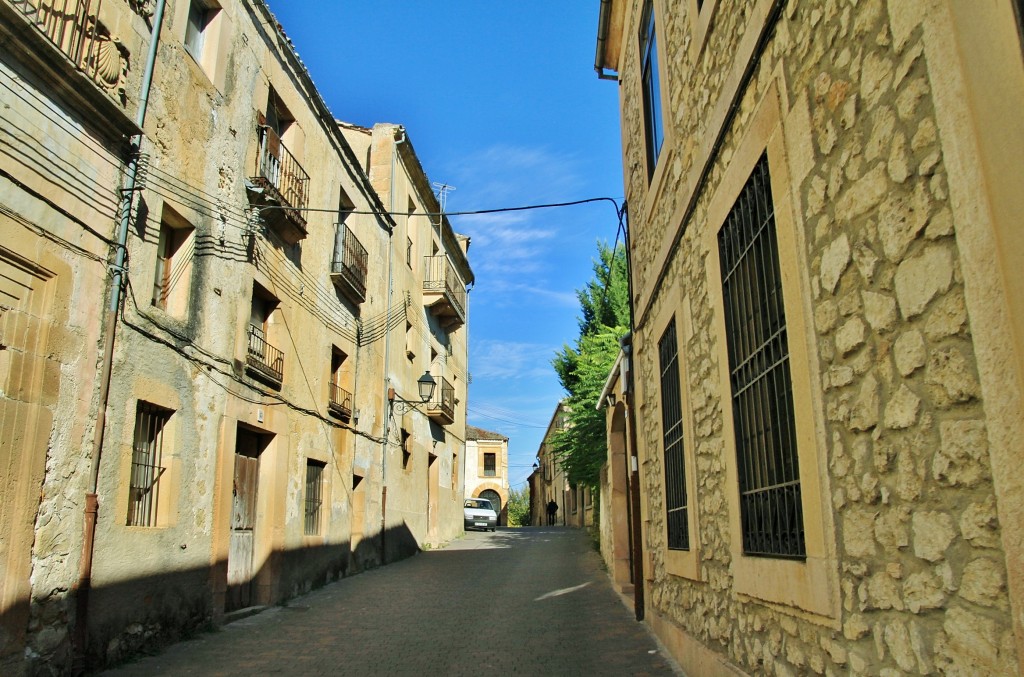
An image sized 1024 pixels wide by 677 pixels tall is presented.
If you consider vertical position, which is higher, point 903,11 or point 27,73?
point 27,73

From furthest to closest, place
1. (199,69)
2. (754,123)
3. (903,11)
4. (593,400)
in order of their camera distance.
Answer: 1. (593,400)
2. (199,69)
3. (754,123)
4. (903,11)

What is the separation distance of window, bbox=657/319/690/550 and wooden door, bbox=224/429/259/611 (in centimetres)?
523

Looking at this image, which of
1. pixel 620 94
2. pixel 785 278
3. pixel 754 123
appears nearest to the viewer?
pixel 785 278

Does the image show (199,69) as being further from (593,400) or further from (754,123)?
(593,400)

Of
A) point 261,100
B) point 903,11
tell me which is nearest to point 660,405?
point 903,11

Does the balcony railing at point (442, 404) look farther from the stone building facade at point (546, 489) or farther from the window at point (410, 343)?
the stone building facade at point (546, 489)

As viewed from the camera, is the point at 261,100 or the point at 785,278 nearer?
the point at 785,278

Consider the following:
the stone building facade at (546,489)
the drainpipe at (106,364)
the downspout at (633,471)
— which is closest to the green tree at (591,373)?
the downspout at (633,471)

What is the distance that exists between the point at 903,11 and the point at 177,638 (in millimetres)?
7992

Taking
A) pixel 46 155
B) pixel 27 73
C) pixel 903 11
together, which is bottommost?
pixel 903 11

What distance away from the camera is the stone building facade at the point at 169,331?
5680mm

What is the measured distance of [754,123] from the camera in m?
4.02

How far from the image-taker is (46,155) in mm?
5895

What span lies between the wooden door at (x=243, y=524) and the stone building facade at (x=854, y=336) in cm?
602
